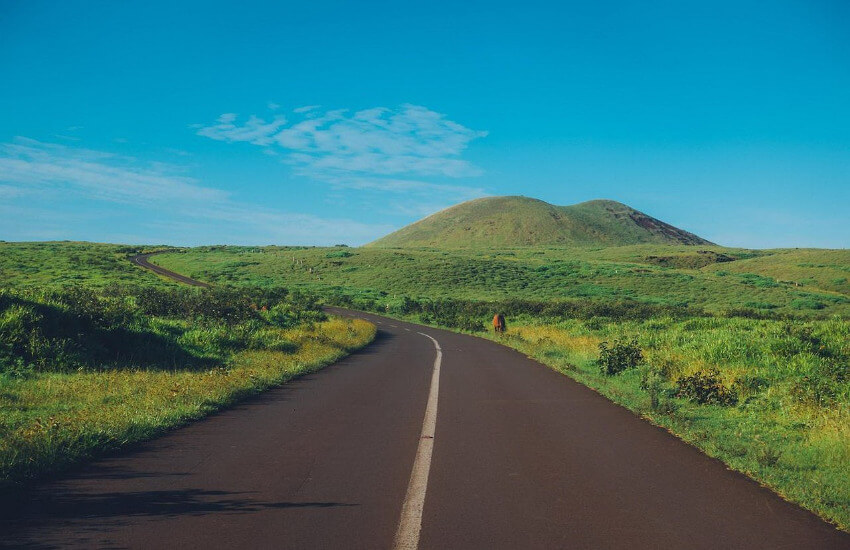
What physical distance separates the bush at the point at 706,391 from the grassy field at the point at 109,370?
881 centimetres

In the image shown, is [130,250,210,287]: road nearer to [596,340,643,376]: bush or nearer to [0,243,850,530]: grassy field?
[0,243,850,530]: grassy field

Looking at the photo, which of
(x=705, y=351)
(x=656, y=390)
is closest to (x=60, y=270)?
(x=705, y=351)

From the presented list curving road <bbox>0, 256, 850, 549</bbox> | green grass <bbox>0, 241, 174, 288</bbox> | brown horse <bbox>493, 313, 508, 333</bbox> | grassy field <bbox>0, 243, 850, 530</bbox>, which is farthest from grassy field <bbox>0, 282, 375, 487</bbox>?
green grass <bbox>0, 241, 174, 288</bbox>

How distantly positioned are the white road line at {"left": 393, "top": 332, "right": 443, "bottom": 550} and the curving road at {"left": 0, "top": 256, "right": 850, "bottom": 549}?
2cm

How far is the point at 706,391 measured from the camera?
11633 mm

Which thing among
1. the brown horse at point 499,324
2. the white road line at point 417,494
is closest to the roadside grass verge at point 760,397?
the white road line at point 417,494

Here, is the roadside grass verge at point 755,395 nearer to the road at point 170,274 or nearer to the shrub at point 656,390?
the shrub at point 656,390

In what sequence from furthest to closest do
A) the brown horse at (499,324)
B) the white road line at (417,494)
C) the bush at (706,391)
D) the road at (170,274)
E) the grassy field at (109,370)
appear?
the road at (170,274) < the brown horse at (499,324) < the bush at (706,391) < the grassy field at (109,370) < the white road line at (417,494)

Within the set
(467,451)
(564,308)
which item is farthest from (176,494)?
(564,308)

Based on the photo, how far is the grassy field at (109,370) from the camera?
7332 mm

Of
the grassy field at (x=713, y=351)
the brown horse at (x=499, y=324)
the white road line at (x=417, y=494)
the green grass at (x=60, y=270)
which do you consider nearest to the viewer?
the white road line at (x=417, y=494)

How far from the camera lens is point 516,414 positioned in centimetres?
1012

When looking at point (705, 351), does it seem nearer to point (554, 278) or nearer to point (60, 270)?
point (554, 278)

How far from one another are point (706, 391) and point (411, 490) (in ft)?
26.5
